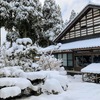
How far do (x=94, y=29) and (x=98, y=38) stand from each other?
42.4 inches

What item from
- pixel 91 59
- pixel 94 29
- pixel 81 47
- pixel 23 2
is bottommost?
pixel 91 59

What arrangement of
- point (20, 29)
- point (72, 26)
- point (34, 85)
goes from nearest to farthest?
point (34, 85)
point (72, 26)
point (20, 29)

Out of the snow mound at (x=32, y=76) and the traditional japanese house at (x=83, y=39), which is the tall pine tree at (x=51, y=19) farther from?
the snow mound at (x=32, y=76)

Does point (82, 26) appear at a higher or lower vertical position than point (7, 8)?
lower

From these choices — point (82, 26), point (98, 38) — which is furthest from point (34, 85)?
point (82, 26)

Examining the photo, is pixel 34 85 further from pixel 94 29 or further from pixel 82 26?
pixel 82 26

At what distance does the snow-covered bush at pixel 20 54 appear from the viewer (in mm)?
10748

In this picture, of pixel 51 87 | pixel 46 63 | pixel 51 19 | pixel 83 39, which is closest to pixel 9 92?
pixel 51 87

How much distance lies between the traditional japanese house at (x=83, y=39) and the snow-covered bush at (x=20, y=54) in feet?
16.7

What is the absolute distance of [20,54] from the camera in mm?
Answer: 11008

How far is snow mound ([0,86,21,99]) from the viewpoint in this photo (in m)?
7.61

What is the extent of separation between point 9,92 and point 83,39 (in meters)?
11.6

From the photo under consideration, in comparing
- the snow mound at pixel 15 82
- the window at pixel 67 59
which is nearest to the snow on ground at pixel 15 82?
the snow mound at pixel 15 82

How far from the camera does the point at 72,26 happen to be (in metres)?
19.5
